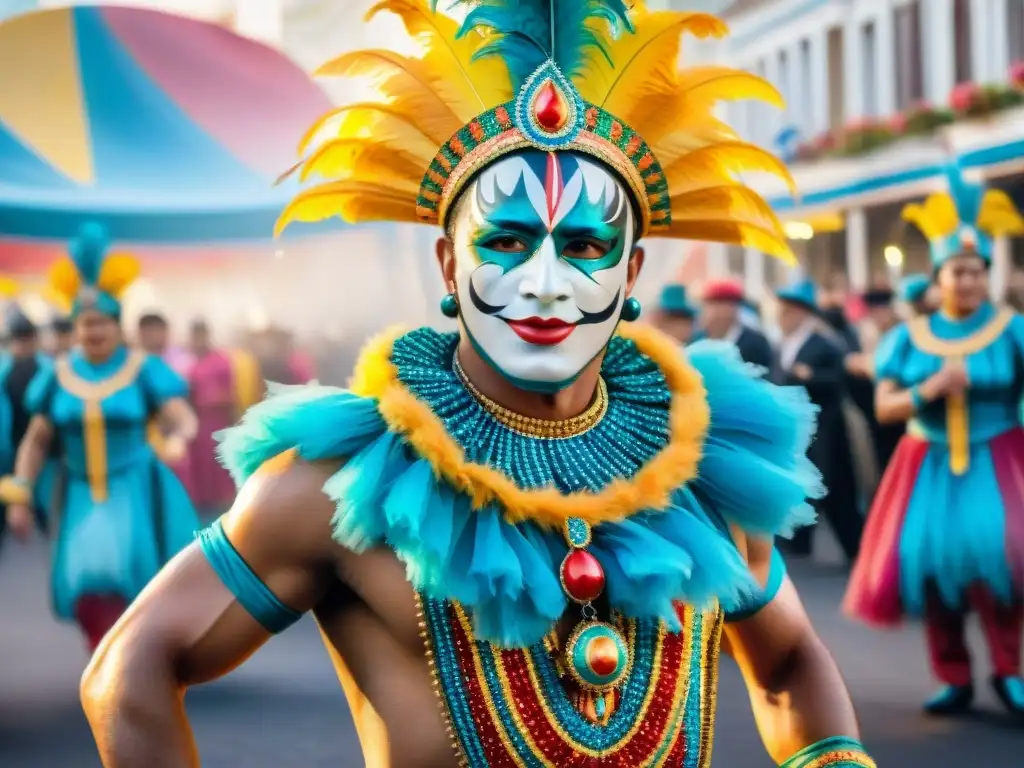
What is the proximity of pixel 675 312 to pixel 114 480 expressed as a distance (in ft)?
13.8

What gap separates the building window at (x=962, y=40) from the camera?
19.5 m

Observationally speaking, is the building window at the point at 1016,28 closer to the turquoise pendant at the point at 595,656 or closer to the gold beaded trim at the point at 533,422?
the gold beaded trim at the point at 533,422

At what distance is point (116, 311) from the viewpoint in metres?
6.68

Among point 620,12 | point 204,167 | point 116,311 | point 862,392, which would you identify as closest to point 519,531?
point 620,12

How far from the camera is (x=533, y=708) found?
219cm

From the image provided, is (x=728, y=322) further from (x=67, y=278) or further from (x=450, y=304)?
(x=450, y=304)

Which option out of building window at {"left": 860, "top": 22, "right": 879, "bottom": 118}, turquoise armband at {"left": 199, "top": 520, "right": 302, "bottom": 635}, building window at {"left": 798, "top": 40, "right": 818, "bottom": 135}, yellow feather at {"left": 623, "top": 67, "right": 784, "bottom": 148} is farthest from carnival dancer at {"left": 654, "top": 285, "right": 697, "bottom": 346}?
building window at {"left": 798, "top": 40, "right": 818, "bottom": 135}

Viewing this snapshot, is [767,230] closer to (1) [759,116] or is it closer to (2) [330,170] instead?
(2) [330,170]

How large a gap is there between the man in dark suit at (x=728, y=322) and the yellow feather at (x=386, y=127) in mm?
7937

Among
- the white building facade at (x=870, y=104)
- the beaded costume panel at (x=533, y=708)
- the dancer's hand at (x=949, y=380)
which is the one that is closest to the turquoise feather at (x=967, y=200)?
the dancer's hand at (x=949, y=380)

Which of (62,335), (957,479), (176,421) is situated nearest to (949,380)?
(957,479)

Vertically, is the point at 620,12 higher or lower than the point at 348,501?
higher

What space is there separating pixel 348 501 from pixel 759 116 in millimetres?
25871

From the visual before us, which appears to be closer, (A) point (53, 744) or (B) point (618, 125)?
(B) point (618, 125)
